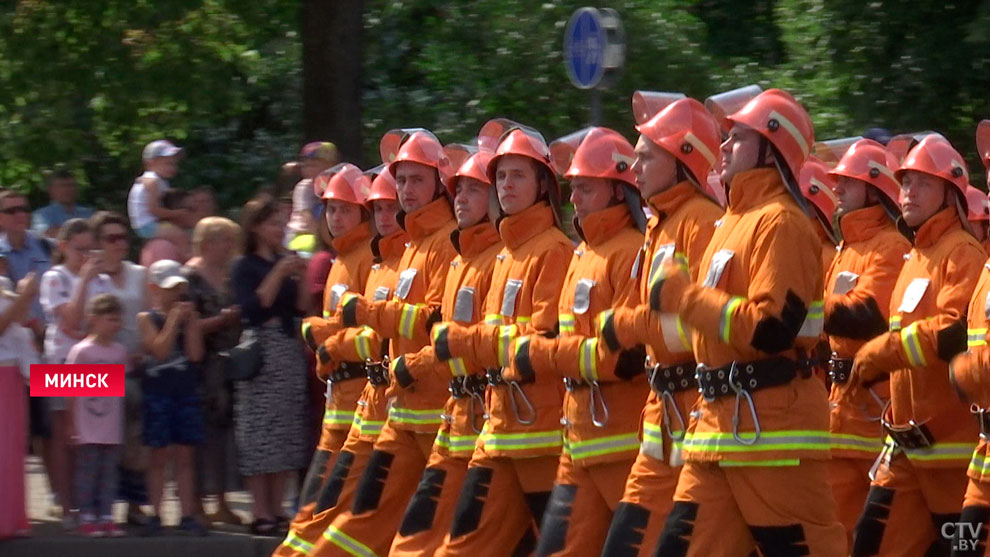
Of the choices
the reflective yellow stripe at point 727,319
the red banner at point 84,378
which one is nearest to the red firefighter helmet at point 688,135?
the reflective yellow stripe at point 727,319

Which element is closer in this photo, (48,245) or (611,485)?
(611,485)

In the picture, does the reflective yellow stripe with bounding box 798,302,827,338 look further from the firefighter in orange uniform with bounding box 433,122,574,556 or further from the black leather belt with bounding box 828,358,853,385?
the black leather belt with bounding box 828,358,853,385

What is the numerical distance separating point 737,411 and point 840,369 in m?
2.31

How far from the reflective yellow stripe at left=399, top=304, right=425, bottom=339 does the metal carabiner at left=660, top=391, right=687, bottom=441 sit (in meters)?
2.21

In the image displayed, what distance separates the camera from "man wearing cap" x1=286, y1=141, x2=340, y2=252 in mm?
10891

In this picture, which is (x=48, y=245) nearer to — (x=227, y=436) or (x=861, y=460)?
(x=227, y=436)

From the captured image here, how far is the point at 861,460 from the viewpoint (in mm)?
8250

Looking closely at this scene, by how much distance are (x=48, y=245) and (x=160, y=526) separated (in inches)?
91.6

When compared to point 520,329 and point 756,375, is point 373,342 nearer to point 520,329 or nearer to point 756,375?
point 520,329

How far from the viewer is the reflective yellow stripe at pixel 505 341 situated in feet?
25.3

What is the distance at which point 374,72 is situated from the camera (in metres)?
16.8

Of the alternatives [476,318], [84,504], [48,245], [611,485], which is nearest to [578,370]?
[611,485]

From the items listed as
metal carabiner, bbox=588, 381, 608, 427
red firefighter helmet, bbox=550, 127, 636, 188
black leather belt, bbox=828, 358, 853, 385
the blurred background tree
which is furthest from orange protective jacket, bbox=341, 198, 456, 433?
the blurred background tree

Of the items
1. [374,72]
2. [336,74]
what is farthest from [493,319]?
[374,72]
